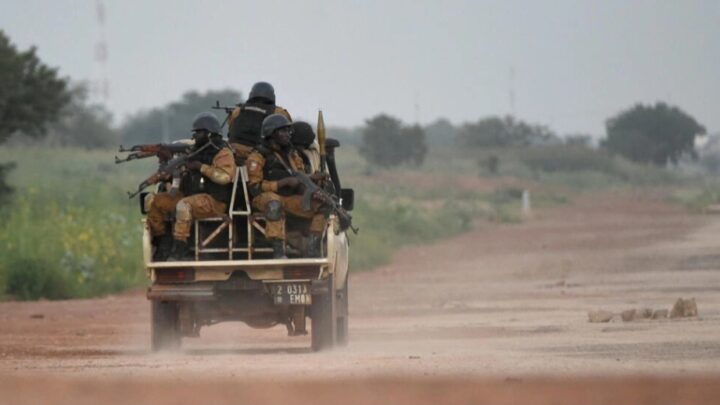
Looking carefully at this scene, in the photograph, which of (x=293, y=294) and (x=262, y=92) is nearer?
(x=293, y=294)

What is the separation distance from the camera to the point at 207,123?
20.0m

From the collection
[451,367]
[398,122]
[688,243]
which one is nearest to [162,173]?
[451,367]

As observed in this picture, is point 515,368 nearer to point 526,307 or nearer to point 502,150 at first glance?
point 526,307

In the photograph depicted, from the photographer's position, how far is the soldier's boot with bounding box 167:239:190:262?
64.8 ft

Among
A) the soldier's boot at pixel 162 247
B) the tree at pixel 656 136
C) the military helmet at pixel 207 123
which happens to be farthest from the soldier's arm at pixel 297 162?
the tree at pixel 656 136

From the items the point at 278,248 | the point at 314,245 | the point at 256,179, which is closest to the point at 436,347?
the point at 314,245

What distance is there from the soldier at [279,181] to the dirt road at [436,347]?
3.93 ft

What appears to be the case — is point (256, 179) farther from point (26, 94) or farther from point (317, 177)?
point (26, 94)

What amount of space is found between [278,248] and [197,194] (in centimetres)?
96

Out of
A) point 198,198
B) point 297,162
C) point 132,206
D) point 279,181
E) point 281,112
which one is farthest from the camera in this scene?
point 132,206

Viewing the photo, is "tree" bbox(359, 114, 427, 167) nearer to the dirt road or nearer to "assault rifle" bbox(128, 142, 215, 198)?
the dirt road

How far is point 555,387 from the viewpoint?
48.2 ft

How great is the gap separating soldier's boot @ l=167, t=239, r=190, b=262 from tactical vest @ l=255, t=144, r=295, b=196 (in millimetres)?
1024

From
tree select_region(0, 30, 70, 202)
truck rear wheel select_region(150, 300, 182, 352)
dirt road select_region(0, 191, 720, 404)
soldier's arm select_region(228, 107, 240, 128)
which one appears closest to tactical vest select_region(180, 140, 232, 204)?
soldier's arm select_region(228, 107, 240, 128)
